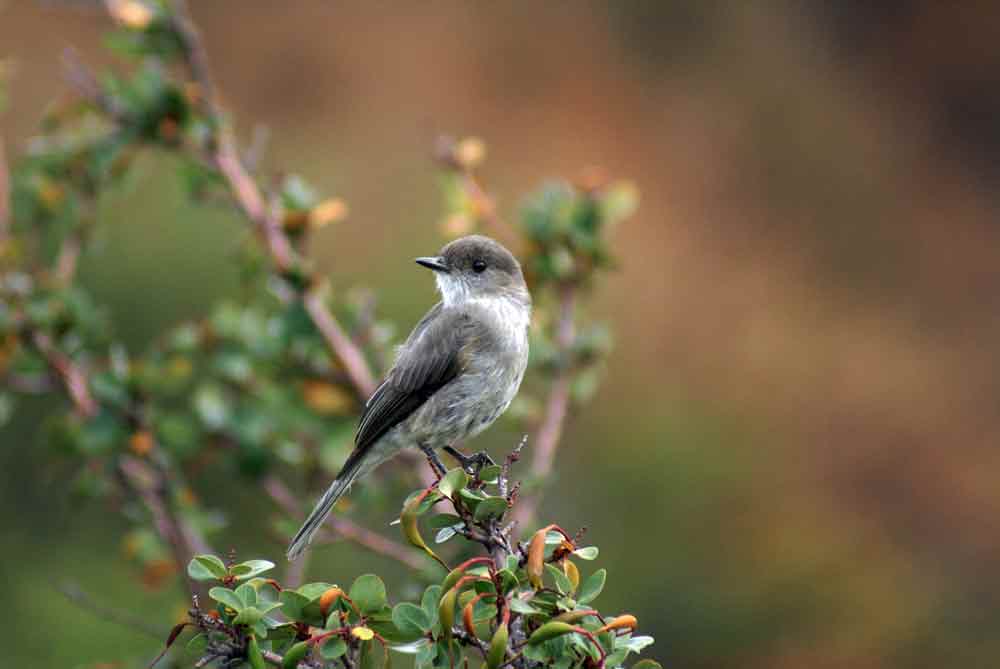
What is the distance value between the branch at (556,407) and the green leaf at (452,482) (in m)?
1.32

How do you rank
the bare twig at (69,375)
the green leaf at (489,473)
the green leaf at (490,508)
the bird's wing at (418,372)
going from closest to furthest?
the green leaf at (490,508) < the green leaf at (489,473) < the bird's wing at (418,372) < the bare twig at (69,375)

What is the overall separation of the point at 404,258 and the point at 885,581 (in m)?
2.95

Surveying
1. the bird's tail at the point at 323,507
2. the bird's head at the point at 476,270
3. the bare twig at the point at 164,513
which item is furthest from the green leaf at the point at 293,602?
the bird's head at the point at 476,270

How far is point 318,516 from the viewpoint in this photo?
138 inches

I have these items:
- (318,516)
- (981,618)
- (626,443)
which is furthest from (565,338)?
(981,618)

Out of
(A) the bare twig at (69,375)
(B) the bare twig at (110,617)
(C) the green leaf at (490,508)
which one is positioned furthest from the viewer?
(A) the bare twig at (69,375)

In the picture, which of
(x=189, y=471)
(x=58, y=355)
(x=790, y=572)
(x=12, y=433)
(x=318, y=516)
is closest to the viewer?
(x=318, y=516)

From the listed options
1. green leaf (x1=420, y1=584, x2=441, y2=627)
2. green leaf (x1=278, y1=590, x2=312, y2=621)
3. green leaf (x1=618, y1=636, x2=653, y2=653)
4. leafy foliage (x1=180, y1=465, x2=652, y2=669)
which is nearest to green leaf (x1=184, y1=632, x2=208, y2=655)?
leafy foliage (x1=180, y1=465, x2=652, y2=669)

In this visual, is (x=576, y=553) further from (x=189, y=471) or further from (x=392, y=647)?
(x=189, y=471)

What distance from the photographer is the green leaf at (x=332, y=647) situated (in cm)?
203

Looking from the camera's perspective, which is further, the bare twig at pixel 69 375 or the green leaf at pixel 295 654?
the bare twig at pixel 69 375

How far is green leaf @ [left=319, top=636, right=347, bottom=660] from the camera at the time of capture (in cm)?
203

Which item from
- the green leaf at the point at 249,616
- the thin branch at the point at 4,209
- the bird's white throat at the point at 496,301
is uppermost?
the thin branch at the point at 4,209

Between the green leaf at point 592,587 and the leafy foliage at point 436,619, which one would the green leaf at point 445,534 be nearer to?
the leafy foliage at point 436,619
